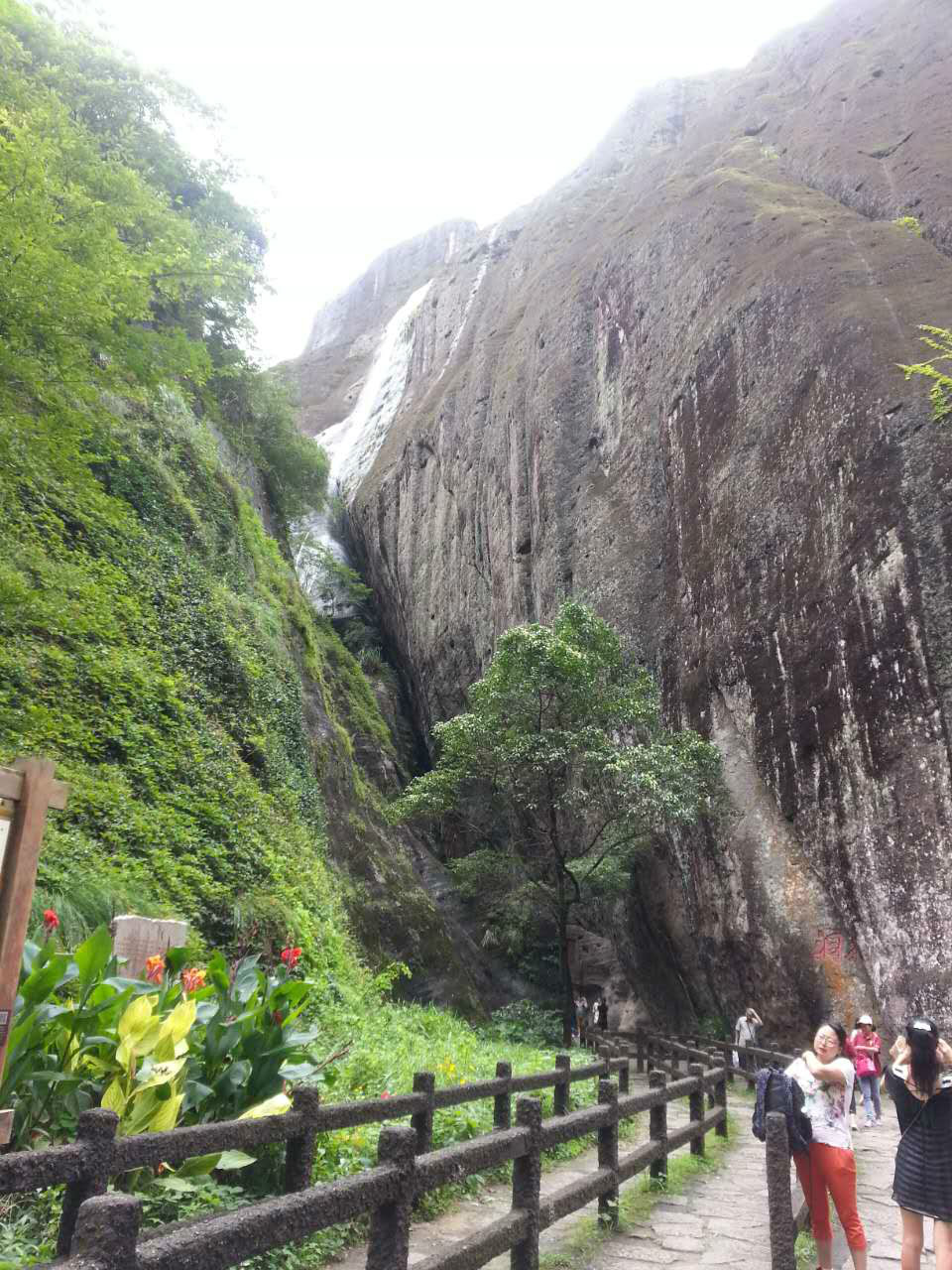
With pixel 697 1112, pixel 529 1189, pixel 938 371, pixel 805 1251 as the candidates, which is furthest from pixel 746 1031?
pixel 938 371

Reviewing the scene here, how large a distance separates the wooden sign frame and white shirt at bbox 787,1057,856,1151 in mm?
3872

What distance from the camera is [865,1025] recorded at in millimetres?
9445

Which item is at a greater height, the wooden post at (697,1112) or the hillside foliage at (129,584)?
the hillside foliage at (129,584)

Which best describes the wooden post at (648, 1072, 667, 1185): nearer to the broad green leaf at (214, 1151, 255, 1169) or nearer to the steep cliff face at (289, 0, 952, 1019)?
the broad green leaf at (214, 1151, 255, 1169)

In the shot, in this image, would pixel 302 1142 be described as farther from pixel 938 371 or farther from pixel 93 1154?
pixel 938 371

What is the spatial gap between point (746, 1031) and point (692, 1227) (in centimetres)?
908

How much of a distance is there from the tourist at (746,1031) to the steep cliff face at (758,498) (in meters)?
0.64

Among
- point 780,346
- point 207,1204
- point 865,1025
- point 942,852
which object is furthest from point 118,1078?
point 780,346

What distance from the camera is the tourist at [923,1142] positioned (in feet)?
13.3

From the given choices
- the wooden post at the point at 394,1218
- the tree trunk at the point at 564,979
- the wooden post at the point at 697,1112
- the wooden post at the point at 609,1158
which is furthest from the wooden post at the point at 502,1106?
the tree trunk at the point at 564,979

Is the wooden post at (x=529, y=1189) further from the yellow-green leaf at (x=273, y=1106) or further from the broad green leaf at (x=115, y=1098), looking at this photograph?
the broad green leaf at (x=115, y=1098)

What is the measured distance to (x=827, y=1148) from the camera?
443 centimetres

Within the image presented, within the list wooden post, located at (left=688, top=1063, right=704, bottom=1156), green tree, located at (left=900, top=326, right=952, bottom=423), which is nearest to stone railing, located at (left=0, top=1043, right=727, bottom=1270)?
wooden post, located at (left=688, top=1063, right=704, bottom=1156)

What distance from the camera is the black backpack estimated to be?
4.36 meters
